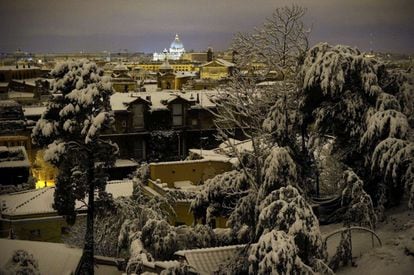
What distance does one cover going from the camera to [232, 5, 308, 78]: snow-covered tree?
6.69 meters

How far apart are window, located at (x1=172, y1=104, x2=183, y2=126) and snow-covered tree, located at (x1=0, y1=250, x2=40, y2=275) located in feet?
36.2

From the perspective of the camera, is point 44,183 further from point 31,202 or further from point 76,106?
point 76,106

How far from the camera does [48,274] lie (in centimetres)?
518

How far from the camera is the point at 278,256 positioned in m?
4.07

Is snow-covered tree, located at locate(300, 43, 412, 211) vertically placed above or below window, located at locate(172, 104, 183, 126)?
above

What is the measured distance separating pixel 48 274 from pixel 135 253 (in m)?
0.90

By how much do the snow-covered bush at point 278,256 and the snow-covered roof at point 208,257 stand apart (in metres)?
0.84

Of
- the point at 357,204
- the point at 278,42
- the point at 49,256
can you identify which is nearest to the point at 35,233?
the point at 49,256

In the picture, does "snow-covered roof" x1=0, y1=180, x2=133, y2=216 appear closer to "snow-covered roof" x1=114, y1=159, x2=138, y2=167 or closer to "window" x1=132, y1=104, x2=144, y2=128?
"snow-covered roof" x1=114, y1=159, x2=138, y2=167

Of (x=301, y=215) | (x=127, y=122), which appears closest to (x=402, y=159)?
(x=301, y=215)

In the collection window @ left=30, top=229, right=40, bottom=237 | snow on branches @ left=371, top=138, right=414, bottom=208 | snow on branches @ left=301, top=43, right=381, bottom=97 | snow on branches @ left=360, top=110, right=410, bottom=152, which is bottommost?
window @ left=30, top=229, right=40, bottom=237

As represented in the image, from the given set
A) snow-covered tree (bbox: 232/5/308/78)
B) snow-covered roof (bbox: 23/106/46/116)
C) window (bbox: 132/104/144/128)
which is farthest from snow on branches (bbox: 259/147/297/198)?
snow-covered roof (bbox: 23/106/46/116)

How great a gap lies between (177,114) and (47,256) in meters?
10.3

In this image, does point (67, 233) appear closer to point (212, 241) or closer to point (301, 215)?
point (212, 241)
